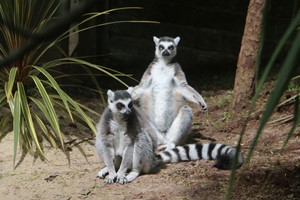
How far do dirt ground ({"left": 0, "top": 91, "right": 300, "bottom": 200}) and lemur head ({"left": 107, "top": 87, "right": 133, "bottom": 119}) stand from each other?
60 centimetres

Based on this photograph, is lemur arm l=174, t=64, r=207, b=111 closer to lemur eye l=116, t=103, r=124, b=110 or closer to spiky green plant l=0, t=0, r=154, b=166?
spiky green plant l=0, t=0, r=154, b=166

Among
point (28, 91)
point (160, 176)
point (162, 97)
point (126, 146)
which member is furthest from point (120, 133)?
point (28, 91)

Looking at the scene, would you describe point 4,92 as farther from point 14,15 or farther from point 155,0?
point 155,0

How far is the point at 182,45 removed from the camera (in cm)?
896

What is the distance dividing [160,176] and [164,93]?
1.07 meters

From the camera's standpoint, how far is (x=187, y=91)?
17.9 feet

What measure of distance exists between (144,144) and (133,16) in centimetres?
477

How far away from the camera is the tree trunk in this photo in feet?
20.0


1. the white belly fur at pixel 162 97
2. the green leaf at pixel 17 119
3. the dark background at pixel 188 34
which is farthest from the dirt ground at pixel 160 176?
the dark background at pixel 188 34

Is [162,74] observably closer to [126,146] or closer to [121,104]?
[121,104]

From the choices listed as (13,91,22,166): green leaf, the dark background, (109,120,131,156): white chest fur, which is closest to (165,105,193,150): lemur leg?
(109,120,131,156): white chest fur

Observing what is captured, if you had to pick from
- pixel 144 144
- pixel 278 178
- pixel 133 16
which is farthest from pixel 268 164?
pixel 133 16

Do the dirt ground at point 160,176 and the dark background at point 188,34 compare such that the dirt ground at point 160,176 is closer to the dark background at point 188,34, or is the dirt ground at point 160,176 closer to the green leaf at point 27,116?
the green leaf at point 27,116

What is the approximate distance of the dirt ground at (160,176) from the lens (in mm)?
4164
